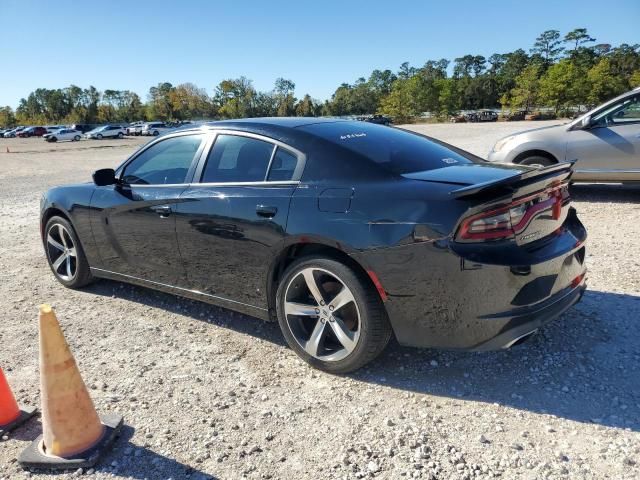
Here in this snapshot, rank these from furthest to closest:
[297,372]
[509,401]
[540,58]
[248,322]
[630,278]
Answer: [540,58]
[630,278]
[248,322]
[297,372]
[509,401]

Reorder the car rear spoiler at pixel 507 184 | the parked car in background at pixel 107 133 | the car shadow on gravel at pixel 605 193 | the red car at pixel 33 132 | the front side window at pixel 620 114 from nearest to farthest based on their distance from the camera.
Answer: the car rear spoiler at pixel 507 184 → the front side window at pixel 620 114 → the car shadow on gravel at pixel 605 193 → the parked car in background at pixel 107 133 → the red car at pixel 33 132

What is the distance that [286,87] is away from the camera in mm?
110938

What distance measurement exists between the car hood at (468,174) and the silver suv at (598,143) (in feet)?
15.8

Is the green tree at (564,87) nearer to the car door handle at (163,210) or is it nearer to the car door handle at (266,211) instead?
the car door handle at (163,210)

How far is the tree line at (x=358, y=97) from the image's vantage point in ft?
266

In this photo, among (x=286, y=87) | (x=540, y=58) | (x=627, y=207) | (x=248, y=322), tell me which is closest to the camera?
(x=248, y=322)

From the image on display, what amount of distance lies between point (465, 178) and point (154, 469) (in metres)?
2.31

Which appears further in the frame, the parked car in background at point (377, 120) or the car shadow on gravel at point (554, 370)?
the parked car in background at point (377, 120)

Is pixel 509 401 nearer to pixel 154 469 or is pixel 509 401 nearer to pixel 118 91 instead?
pixel 154 469

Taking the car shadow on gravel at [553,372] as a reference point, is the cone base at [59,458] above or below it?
above

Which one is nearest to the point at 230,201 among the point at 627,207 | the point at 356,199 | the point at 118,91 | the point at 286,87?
the point at 356,199

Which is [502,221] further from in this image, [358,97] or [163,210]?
[358,97]

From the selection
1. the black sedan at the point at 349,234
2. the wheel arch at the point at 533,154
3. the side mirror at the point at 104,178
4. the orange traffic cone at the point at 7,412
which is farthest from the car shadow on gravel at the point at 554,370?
the wheel arch at the point at 533,154

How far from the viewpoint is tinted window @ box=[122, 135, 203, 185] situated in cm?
389
